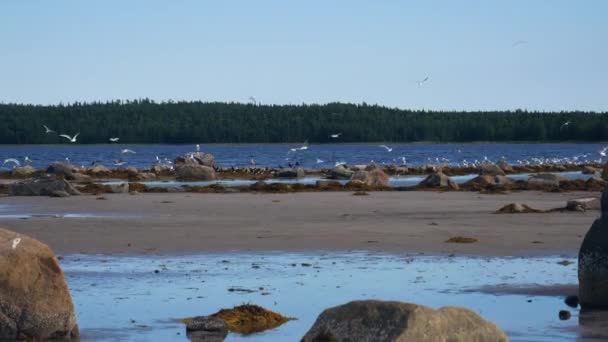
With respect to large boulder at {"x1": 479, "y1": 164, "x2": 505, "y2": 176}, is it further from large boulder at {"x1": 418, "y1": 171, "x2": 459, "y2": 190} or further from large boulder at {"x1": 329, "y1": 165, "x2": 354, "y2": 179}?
large boulder at {"x1": 418, "y1": 171, "x2": 459, "y2": 190}

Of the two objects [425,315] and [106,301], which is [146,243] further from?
[425,315]

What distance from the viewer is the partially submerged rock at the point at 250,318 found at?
39.2ft

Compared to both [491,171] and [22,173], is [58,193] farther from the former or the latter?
[491,171]

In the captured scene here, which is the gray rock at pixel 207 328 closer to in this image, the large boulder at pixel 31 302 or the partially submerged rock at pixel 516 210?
the large boulder at pixel 31 302

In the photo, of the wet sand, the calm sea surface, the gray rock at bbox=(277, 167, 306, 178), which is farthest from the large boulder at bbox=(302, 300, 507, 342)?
the calm sea surface

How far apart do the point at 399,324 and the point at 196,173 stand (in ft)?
132

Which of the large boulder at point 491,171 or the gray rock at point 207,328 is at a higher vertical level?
the gray rock at point 207,328

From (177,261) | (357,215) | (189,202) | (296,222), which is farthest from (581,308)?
(189,202)

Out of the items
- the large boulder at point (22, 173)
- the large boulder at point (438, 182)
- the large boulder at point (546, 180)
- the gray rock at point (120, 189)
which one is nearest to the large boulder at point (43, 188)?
the gray rock at point (120, 189)

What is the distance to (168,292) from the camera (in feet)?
46.6

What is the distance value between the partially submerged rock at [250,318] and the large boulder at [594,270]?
3195 mm

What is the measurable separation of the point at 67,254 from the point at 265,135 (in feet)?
560

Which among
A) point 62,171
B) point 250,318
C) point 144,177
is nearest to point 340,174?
point 144,177

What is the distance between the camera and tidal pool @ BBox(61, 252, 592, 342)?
12.0 metres
